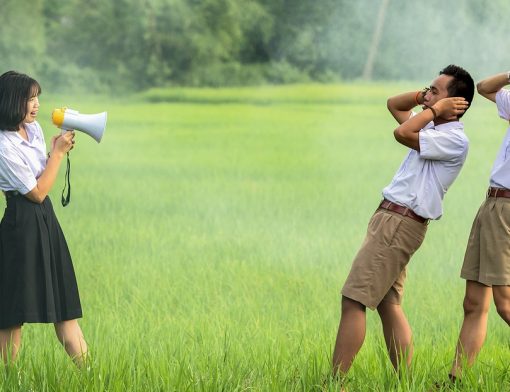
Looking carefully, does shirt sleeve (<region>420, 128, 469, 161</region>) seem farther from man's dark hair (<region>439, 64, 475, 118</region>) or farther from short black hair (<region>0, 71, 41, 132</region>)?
short black hair (<region>0, 71, 41, 132</region>)

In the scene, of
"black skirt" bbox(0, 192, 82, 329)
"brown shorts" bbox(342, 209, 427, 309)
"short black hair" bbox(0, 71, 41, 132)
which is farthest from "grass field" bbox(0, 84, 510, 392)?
"short black hair" bbox(0, 71, 41, 132)

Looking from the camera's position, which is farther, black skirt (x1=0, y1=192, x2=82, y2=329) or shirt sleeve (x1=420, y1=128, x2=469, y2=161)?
black skirt (x1=0, y1=192, x2=82, y2=329)

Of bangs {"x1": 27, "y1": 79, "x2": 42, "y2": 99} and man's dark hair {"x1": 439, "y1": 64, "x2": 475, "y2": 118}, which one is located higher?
man's dark hair {"x1": 439, "y1": 64, "x2": 475, "y2": 118}

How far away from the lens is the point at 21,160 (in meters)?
3.96

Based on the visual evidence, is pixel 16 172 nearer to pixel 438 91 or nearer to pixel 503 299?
pixel 438 91

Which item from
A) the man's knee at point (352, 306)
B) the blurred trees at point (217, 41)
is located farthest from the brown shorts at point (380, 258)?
the blurred trees at point (217, 41)

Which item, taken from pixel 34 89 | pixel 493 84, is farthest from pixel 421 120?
pixel 34 89

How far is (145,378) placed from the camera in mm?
3924

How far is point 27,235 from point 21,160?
0.25 metres

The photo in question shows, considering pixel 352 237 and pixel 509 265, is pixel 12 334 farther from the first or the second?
pixel 352 237

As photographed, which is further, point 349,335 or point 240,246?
point 240,246

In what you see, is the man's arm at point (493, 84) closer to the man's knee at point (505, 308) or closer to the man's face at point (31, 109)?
the man's knee at point (505, 308)

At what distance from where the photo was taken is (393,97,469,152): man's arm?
3842mm

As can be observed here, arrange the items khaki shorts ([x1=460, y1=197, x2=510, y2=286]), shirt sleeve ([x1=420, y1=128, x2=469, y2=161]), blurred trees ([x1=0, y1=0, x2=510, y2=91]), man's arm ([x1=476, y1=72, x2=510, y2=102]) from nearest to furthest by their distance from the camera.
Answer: shirt sleeve ([x1=420, y1=128, x2=469, y2=161])
khaki shorts ([x1=460, y1=197, x2=510, y2=286])
man's arm ([x1=476, y1=72, x2=510, y2=102])
blurred trees ([x1=0, y1=0, x2=510, y2=91])
